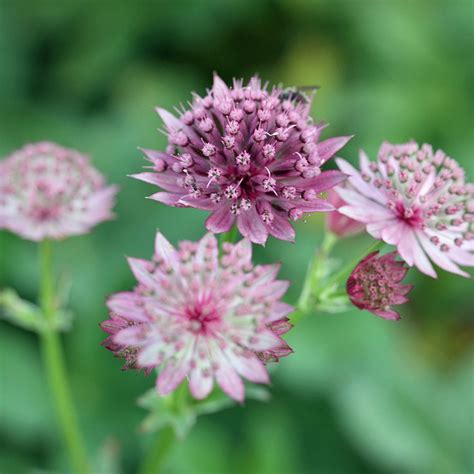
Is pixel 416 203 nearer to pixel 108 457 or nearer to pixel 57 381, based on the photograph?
pixel 57 381

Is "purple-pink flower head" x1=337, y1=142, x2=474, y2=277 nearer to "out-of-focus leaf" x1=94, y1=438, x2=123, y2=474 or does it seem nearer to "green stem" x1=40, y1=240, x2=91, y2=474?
"green stem" x1=40, y1=240, x2=91, y2=474

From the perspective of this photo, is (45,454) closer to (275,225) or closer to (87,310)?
(87,310)

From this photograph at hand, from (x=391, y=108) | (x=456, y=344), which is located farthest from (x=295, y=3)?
(x=456, y=344)

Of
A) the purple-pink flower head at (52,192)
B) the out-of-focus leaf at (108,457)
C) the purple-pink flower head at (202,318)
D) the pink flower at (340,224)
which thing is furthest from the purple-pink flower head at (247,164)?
the out-of-focus leaf at (108,457)

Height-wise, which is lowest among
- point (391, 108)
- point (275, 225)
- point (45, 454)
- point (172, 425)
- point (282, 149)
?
point (45, 454)

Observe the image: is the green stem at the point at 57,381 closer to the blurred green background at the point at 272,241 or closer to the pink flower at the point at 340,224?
the blurred green background at the point at 272,241
